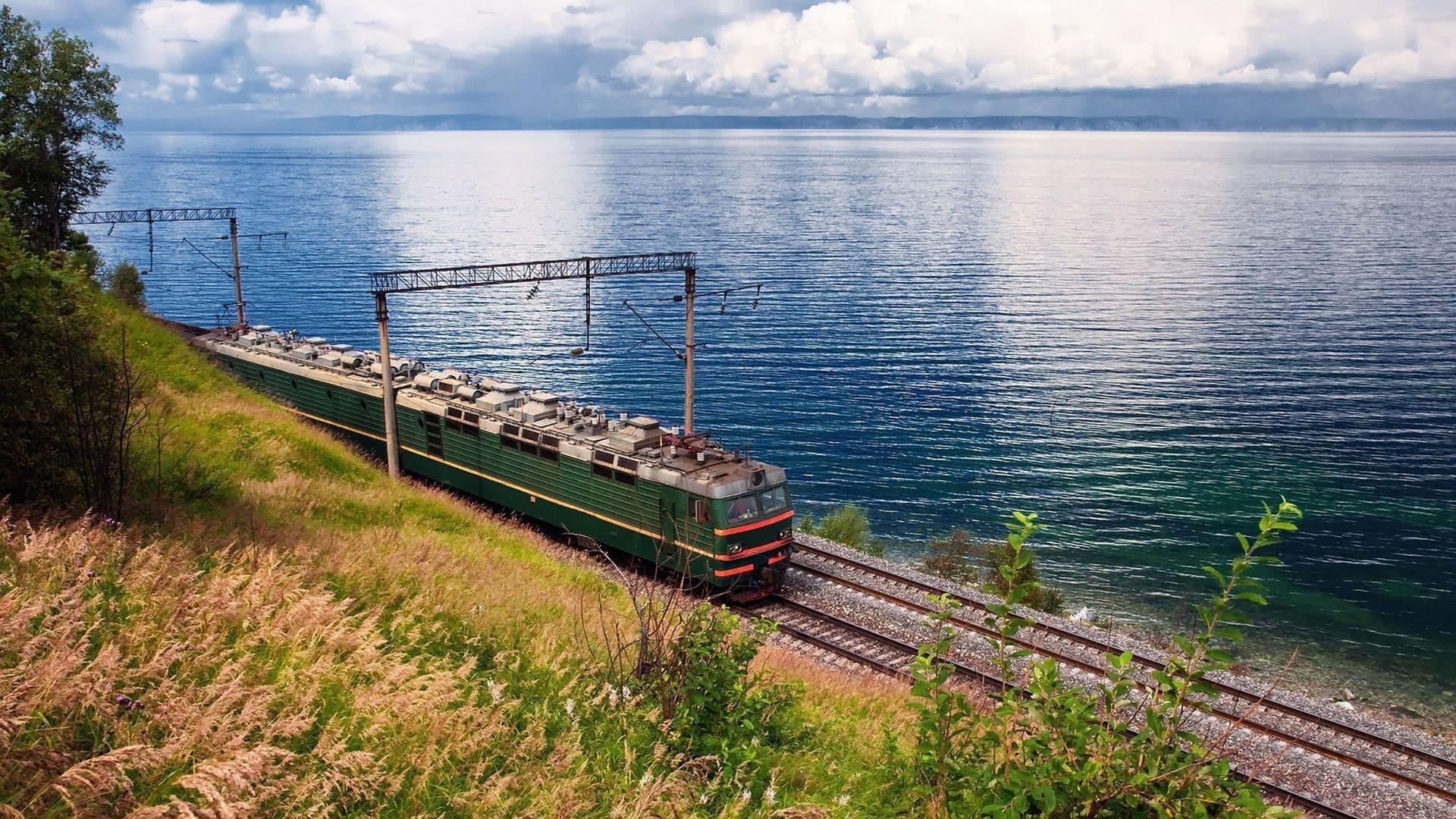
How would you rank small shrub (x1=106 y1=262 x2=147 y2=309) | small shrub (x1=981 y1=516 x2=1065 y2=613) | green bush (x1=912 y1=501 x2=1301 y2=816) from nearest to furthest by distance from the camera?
1. green bush (x1=912 y1=501 x2=1301 y2=816)
2. small shrub (x1=981 y1=516 x2=1065 y2=613)
3. small shrub (x1=106 y1=262 x2=147 y2=309)

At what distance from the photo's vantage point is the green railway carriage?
25.6m

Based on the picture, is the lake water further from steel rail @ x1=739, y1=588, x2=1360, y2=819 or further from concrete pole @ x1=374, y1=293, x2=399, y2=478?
concrete pole @ x1=374, y1=293, x2=399, y2=478

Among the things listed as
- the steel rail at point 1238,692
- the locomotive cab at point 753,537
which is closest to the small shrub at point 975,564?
the steel rail at point 1238,692

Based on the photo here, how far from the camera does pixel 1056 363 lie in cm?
6725

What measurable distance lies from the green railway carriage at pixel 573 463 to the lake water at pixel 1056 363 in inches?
686

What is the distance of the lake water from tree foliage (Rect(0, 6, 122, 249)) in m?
26.9

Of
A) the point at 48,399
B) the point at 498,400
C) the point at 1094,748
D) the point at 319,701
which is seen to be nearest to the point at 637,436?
the point at 498,400

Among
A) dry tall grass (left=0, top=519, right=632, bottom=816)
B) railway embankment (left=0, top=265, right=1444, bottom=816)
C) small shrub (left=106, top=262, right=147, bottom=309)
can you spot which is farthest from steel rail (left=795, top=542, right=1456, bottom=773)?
small shrub (left=106, top=262, right=147, bottom=309)

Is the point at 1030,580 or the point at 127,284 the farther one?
the point at 127,284

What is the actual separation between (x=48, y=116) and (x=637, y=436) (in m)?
28.2

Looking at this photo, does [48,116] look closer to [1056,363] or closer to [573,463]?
[573,463]

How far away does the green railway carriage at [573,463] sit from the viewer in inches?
1008

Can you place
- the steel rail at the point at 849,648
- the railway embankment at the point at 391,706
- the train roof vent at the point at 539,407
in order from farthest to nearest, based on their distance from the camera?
the train roof vent at the point at 539,407 → the steel rail at the point at 849,648 → the railway embankment at the point at 391,706

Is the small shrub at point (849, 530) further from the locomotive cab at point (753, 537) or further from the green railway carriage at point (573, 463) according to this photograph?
the green railway carriage at point (573, 463)
